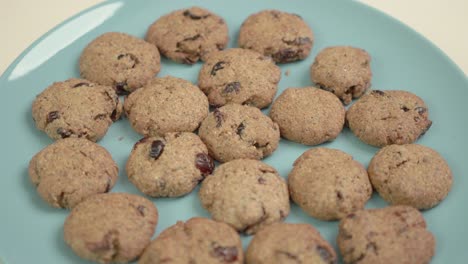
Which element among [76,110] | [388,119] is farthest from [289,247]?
[76,110]

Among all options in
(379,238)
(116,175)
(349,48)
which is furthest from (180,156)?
(349,48)

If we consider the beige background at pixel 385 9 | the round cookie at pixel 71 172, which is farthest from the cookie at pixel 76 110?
the beige background at pixel 385 9

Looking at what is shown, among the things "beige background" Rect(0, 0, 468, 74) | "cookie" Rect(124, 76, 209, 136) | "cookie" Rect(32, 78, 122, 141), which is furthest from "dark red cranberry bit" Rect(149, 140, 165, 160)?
"beige background" Rect(0, 0, 468, 74)

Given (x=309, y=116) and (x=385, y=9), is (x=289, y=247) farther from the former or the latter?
(x=385, y=9)

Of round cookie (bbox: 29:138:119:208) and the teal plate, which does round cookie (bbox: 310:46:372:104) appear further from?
round cookie (bbox: 29:138:119:208)

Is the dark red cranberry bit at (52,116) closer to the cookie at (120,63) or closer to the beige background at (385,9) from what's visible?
the cookie at (120,63)

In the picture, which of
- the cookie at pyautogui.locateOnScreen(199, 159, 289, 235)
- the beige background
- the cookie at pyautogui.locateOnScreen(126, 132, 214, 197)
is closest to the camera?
Answer: the cookie at pyautogui.locateOnScreen(199, 159, 289, 235)
